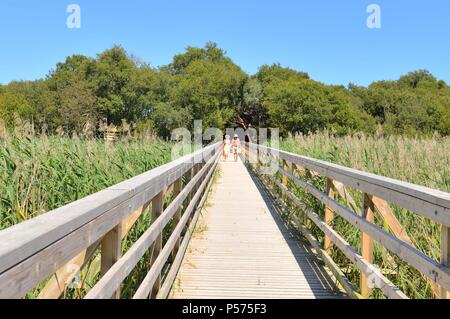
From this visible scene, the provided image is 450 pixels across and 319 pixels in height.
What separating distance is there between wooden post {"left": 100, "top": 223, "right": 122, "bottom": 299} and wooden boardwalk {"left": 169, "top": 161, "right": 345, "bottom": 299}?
1466mm

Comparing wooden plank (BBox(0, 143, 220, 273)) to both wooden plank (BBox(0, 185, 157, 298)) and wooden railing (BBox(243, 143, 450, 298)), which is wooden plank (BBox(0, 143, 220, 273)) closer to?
wooden plank (BBox(0, 185, 157, 298))

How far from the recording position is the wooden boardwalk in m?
3.37

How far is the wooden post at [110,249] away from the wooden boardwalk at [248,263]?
1466 mm

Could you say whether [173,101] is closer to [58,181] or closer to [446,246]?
[58,181]

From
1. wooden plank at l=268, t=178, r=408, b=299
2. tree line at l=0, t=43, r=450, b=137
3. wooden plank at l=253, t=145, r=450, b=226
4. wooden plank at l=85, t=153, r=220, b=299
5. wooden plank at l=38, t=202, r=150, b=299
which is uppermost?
tree line at l=0, t=43, r=450, b=137

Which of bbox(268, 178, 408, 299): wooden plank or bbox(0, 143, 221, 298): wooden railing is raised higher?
bbox(0, 143, 221, 298): wooden railing

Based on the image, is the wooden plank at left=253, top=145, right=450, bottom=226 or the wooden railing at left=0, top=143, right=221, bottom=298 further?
the wooden plank at left=253, top=145, right=450, bottom=226

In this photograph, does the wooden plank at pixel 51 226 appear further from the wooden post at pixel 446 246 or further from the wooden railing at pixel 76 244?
the wooden post at pixel 446 246

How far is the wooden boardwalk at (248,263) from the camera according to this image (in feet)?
11.1

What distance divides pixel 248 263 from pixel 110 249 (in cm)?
240

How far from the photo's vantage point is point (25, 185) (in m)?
3.59

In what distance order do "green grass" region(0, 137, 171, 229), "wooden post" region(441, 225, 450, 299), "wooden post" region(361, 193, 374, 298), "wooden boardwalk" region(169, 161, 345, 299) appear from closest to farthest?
"wooden post" region(441, 225, 450, 299), "wooden post" region(361, 193, 374, 298), "green grass" region(0, 137, 171, 229), "wooden boardwalk" region(169, 161, 345, 299)

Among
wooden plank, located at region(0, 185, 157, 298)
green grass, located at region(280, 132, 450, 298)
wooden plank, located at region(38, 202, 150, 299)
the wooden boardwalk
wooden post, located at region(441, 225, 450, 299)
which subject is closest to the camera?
wooden plank, located at region(0, 185, 157, 298)

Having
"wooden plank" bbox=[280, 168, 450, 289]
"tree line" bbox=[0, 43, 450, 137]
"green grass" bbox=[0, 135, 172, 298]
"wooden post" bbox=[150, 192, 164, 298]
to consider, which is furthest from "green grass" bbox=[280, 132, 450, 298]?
"tree line" bbox=[0, 43, 450, 137]
